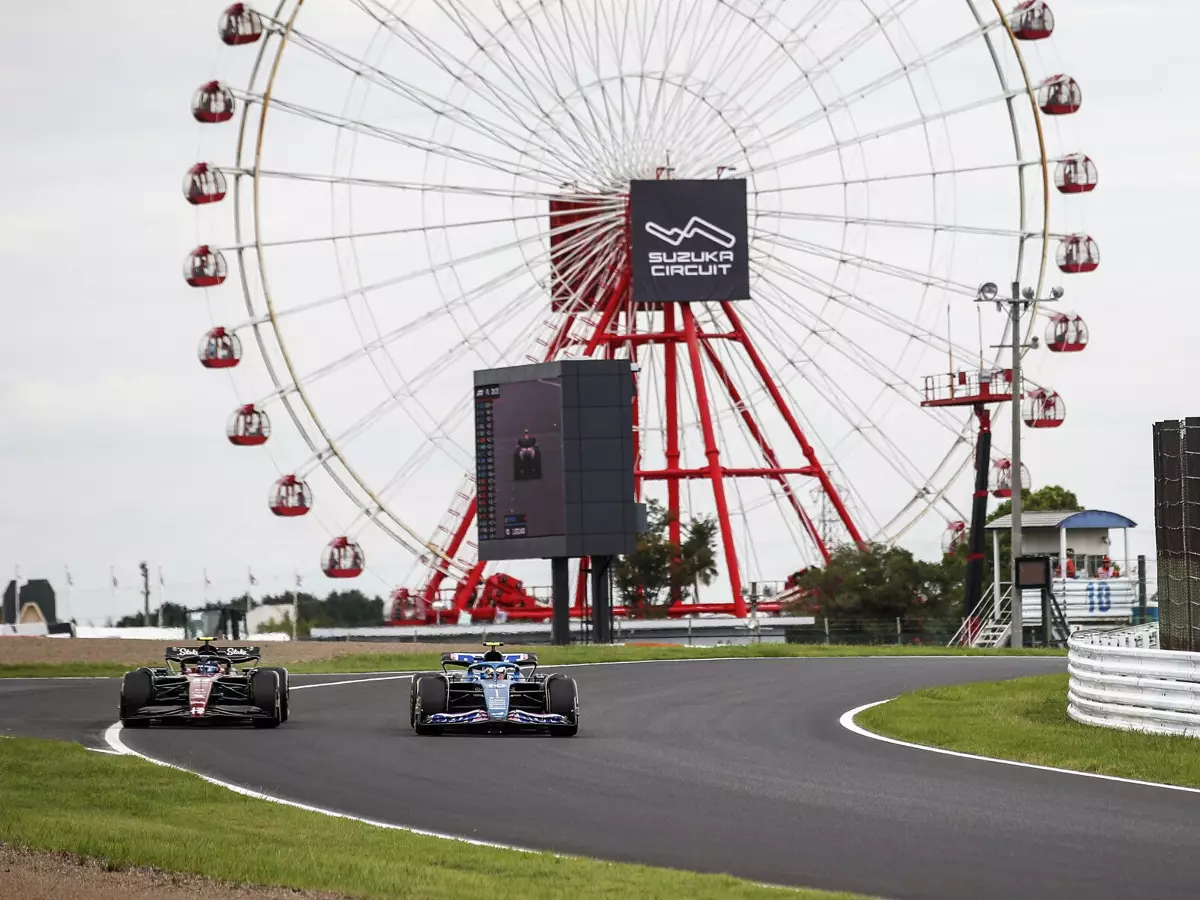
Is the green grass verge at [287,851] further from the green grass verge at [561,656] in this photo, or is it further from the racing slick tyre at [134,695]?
the green grass verge at [561,656]

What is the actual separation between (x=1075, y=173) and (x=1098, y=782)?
128 feet

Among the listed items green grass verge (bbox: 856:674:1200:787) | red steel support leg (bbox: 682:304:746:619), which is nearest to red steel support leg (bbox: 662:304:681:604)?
red steel support leg (bbox: 682:304:746:619)

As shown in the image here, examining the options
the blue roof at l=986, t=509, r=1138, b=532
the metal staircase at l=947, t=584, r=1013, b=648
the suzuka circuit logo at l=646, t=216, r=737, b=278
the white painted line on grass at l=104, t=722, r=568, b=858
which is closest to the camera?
the white painted line on grass at l=104, t=722, r=568, b=858

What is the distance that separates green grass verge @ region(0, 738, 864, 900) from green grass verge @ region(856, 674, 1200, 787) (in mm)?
6625

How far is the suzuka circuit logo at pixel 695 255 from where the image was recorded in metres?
53.4

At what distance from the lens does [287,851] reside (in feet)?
39.0

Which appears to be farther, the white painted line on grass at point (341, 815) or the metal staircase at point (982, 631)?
the metal staircase at point (982, 631)

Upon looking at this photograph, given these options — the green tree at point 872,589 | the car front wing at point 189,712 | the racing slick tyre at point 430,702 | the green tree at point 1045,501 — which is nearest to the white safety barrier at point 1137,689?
the racing slick tyre at point 430,702

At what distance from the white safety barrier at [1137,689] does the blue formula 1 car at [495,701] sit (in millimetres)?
5366

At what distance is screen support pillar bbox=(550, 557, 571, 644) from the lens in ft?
151

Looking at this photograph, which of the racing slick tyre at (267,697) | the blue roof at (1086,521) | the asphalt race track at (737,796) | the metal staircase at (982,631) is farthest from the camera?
the blue roof at (1086,521)

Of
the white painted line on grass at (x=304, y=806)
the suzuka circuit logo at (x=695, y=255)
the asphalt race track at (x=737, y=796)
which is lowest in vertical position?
the asphalt race track at (x=737, y=796)

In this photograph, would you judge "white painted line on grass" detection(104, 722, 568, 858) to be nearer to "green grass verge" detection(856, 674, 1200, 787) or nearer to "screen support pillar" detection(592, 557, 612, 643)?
"green grass verge" detection(856, 674, 1200, 787)

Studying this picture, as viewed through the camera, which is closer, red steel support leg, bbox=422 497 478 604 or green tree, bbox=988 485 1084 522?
red steel support leg, bbox=422 497 478 604
